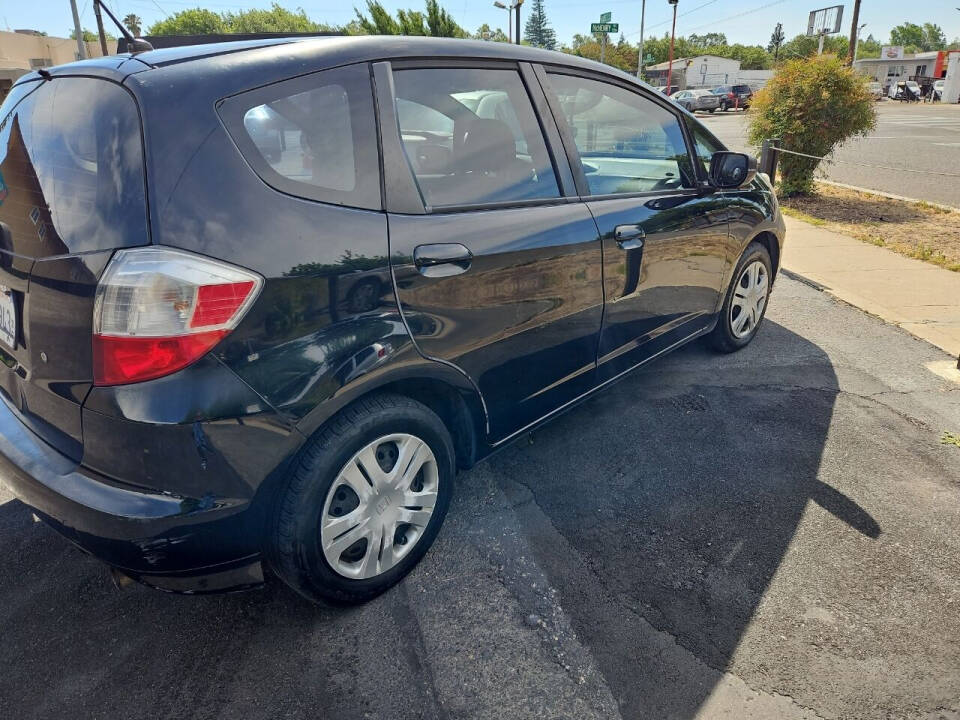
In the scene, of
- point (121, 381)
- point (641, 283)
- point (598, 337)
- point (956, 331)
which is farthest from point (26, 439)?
point (956, 331)

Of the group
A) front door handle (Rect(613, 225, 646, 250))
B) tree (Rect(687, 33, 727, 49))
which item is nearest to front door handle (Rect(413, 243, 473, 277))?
front door handle (Rect(613, 225, 646, 250))

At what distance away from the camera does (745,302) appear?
171 inches

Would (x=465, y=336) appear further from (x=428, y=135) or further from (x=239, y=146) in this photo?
(x=239, y=146)

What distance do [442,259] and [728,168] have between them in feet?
7.35

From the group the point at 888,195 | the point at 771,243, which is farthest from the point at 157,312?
the point at 888,195

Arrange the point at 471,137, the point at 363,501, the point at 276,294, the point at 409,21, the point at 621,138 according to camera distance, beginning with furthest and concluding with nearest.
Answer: the point at 409,21, the point at 621,138, the point at 471,137, the point at 363,501, the point at 276,294

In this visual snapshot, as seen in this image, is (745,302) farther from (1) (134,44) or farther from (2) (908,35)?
(2) (908,35)

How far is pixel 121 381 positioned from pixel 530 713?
144 cm

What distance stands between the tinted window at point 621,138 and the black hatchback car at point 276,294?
0.25 meters

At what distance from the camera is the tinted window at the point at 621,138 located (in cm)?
296

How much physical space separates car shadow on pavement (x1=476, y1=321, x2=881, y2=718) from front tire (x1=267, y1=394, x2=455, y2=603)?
1.76ft

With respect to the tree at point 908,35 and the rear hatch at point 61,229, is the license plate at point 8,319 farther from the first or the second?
the tree at point 908,35

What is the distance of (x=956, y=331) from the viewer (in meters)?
4.84

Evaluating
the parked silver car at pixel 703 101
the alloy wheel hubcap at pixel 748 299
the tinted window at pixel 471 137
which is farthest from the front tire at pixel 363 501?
the parked silver car at pixel 703 101
